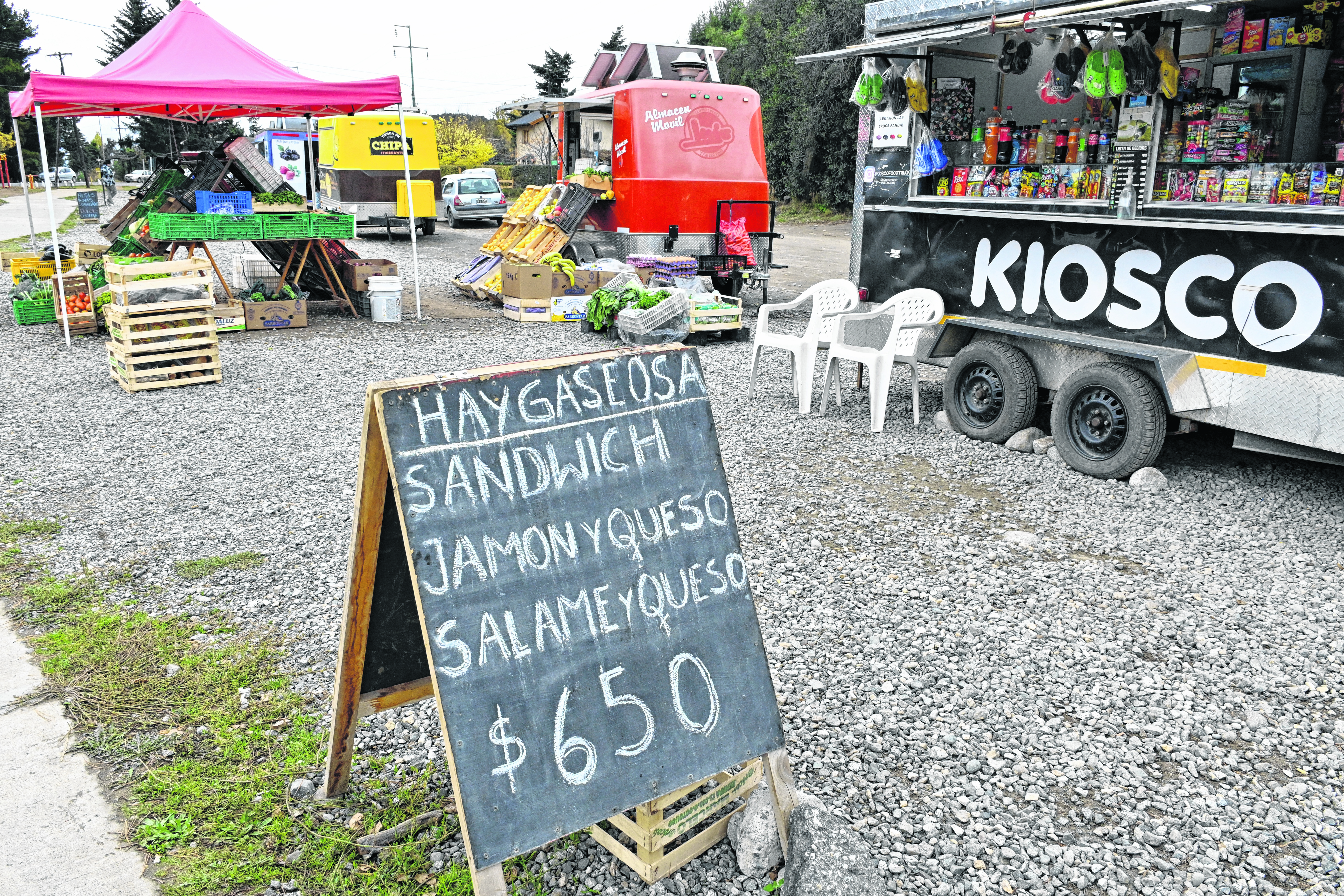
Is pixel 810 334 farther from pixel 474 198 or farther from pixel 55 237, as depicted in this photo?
pixel 474 198

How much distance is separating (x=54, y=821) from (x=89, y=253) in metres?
11.8

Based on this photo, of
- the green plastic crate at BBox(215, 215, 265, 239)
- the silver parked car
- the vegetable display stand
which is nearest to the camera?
the green plastic crate at BBox(215, 215, 265, 239)

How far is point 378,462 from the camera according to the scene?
8.14 ft

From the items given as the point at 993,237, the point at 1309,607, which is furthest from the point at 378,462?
the point at 993,237

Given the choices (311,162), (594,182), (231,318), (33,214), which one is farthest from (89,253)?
(33,214)

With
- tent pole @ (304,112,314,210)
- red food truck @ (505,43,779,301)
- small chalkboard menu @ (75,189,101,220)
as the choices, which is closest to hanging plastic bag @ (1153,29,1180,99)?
red food truck @ (505,43,779,301)

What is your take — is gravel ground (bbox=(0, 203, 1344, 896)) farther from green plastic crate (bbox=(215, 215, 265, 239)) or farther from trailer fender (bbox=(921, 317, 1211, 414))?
green plastic crate (bbox=(215, 215, 265, 239))

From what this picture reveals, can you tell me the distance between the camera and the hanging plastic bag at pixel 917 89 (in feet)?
23.4

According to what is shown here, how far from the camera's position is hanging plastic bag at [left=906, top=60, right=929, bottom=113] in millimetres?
7133

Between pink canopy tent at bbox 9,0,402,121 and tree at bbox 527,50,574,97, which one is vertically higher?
tree at bbox 527,50,574,97

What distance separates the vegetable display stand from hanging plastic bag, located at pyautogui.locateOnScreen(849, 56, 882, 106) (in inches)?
388

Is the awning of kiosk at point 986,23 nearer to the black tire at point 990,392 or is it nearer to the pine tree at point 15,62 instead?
the black tire at point 990,392

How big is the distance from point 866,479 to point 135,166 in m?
68.5

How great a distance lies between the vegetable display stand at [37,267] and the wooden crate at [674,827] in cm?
1211
